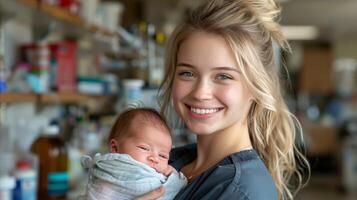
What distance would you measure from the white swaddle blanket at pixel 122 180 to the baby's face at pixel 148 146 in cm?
3

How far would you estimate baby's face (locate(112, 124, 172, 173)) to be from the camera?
113 centimetres

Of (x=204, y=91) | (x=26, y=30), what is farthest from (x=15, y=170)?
(x=204, y=91)

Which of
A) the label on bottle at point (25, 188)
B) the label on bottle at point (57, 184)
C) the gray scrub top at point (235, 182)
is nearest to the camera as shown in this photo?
the gray scrub top at point (235, 182)

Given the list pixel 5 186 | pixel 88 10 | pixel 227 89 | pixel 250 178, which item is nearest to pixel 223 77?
pixel 227 89

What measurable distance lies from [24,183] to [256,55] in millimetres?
984

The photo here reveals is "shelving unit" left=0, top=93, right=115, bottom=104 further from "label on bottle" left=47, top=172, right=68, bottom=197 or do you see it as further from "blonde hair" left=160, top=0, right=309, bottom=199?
"blonde hair" left=160, top=0, right=309, bottom=199

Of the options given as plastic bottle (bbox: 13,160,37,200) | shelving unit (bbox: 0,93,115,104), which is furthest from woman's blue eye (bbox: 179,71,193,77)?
plastic bottle (bbox: 13,160,37,200)

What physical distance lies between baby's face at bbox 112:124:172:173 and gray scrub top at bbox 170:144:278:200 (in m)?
0.10

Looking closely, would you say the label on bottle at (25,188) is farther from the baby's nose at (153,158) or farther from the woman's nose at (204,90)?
the woman's nose at (204,90)

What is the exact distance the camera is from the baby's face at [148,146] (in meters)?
Result: 1.13

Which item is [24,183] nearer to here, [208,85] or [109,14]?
[208,85]

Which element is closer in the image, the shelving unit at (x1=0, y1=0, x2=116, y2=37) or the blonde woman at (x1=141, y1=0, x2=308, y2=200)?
the blonde woman at (x1=141, y1=0, x2=308, y2=200)

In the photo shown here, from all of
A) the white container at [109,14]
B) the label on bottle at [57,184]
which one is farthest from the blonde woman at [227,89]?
the white container at [109,14]

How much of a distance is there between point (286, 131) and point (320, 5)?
673cm
